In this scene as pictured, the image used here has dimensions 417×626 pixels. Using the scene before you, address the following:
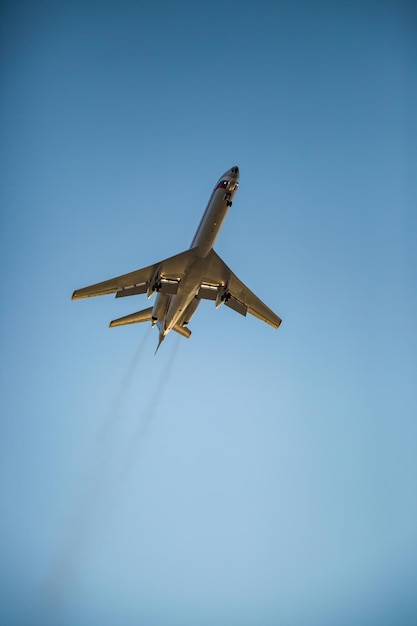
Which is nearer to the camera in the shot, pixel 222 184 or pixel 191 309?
pixel 222 184

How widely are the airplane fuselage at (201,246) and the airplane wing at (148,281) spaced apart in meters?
0.57

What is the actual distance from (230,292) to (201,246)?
18.3 ft

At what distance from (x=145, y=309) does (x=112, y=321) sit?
3.14m

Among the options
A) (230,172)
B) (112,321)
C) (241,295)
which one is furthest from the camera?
(112,321)

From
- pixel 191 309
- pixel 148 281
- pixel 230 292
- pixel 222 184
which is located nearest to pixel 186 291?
pixel 148 281

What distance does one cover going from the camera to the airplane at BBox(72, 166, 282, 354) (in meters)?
46.6

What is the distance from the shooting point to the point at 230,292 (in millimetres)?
50875

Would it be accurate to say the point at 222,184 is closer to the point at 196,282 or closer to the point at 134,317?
the point at 196,282

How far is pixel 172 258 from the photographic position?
4788cm

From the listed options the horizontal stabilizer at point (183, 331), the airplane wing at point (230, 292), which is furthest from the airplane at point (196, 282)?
the horizontal stabilizer at point (183, 331)

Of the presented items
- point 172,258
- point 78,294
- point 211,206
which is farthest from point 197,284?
point 78,294

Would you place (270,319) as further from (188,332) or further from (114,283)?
(114,283)

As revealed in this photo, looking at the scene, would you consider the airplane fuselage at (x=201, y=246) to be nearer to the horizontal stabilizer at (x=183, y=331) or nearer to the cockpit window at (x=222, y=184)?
the cockpit window at (x=222, y=184)

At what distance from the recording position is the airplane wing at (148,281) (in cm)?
4794
